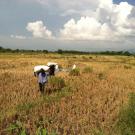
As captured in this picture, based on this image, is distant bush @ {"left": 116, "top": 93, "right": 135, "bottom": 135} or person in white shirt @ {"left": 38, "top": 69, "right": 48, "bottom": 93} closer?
distant bush @ {"left": 116, "top": 93, "right": 135, "bottom": 135}

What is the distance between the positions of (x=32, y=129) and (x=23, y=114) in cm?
163

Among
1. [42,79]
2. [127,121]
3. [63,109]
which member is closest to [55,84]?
[42,79]

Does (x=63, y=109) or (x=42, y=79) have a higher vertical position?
(x=42, y=79)

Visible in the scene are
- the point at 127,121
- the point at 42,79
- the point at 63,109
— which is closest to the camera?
the point at 127,121

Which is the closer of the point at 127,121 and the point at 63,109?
the point at 127,121

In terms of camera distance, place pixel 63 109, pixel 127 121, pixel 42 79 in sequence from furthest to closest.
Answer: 1. pixel 42 79
2. pixel 63 109
3. pixel 127 121

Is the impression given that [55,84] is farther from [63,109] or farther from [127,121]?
[127,121]

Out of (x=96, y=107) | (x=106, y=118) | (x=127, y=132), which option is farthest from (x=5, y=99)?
(x=127, y=132)

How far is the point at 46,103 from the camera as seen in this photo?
39.2ft

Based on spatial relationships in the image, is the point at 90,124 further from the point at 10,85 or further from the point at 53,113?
the point at 10,85

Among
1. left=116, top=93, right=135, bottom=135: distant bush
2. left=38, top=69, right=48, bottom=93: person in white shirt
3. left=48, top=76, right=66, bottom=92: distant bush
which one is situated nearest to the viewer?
left=116, top=93, right=135, bottom=135: distant bush

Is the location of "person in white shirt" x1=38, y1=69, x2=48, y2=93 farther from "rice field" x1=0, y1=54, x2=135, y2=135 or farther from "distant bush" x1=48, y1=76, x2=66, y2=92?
"distant bush" x1=48, y1=76, x2=66, y2=92

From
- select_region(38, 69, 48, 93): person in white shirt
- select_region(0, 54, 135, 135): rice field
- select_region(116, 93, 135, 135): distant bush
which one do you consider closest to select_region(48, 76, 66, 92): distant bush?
select_region(0, 54, 135, 135): rice field

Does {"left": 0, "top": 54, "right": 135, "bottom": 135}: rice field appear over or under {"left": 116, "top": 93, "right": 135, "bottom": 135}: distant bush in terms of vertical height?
under
